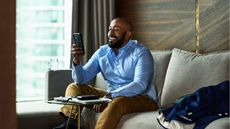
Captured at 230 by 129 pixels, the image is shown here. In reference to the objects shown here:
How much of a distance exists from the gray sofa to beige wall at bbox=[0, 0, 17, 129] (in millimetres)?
1964

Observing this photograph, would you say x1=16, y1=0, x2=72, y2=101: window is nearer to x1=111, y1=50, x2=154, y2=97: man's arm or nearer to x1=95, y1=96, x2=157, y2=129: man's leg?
x1=111, y1=50, x2=154, y2=97: man's arm

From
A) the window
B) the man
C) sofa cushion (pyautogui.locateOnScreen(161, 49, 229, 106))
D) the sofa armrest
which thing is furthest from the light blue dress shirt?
the window

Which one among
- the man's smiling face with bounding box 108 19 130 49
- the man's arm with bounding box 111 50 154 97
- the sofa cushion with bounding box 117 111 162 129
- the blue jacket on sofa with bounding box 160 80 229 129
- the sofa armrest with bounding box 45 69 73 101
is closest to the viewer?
the blue jacket on sofa with bounding box 160 80 229 129

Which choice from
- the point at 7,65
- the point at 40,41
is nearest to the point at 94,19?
the point at 40,41

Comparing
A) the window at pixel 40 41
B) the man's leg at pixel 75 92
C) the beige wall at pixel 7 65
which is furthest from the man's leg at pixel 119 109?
the beige wall at pixel 7 65

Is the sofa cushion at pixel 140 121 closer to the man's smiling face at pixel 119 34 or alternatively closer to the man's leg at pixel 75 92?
the man's leg at pixel 75 92

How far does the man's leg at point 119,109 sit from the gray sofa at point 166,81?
5 cm

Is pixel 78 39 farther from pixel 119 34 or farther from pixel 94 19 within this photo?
pixel 94 19

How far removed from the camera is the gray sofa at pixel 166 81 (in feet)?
8.04

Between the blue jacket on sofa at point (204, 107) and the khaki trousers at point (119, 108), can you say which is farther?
the khaki trousers at point (119, 108)

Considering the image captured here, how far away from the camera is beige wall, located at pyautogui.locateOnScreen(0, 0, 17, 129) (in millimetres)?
320

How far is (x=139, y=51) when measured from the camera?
2742 mm

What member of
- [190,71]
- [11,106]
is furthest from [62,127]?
[11,106]

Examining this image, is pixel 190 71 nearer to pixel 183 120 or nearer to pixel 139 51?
pixel 139 51
